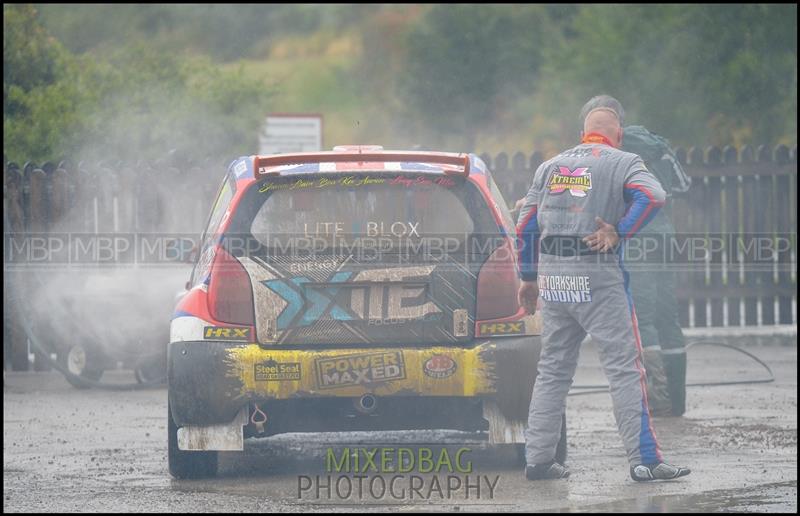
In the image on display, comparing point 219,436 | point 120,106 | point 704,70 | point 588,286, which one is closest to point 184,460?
point 219,436

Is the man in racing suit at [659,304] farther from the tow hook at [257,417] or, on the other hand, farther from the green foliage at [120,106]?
the green foliage at [120,106]

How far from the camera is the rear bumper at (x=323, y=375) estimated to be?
7.20 m

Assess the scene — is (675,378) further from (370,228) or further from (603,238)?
(370,228)

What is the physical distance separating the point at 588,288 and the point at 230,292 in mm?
1762

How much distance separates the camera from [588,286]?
725 centimetres

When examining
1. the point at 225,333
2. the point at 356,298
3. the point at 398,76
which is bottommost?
the point at 225,333

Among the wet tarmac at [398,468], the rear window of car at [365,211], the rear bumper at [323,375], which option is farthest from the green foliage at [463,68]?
the rear bumper at [323,375]

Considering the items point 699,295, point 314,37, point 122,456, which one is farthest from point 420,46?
point 122,456

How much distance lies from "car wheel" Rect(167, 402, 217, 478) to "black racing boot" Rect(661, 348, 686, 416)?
11.7 ft

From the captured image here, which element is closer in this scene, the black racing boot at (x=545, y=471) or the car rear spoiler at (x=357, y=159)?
the black racing boot at (x=545, y=471)

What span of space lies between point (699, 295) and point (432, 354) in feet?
30.7

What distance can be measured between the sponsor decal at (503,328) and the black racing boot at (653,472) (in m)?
0.88

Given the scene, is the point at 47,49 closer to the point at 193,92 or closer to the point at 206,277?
the point at 193,92

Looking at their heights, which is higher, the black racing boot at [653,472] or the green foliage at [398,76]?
the green foliage at [398,76]
